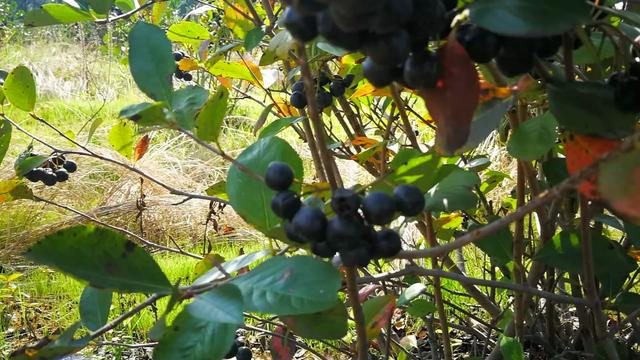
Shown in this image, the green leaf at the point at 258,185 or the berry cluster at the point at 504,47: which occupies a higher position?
the berry cluster at the point at 504,47

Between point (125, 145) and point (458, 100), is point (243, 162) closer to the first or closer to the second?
point (458, 100)

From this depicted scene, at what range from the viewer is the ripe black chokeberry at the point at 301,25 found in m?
0.44

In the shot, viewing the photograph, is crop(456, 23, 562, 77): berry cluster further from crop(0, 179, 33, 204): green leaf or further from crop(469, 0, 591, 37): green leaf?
crop(0, 179, 33, 204): green leaf

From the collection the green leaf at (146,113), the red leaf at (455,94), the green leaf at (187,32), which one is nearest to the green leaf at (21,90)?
the green leaf at (187,32)

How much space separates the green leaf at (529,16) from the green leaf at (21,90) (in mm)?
1003

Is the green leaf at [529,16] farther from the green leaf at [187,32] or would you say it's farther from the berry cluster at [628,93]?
the green leaf at [187,32]

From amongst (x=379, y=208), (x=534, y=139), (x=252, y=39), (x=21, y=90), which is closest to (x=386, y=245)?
(x=379, y=208)

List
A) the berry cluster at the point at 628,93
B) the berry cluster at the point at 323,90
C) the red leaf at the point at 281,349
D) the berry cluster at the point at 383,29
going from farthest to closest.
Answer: the berry cluster at the point at 323,90 → the red leaf at the point at 281,349 → the berry cluster at the point at 628,93 → the berry cluster at the point at 383,29

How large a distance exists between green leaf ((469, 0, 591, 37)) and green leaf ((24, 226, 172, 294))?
12.0 inches

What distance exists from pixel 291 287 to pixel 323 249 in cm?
4

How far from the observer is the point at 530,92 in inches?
24.8

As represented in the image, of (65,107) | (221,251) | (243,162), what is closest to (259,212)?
(243,162)

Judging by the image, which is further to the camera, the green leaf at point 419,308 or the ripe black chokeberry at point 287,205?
the green leaf at point 419,308

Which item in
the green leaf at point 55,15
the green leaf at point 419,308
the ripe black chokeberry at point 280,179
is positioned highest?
the green leaf at point 55,15
